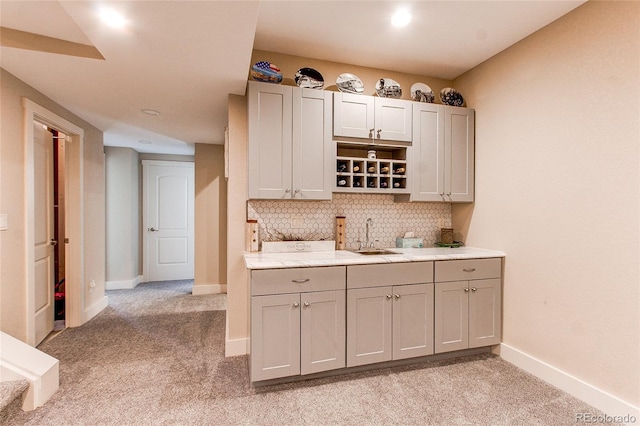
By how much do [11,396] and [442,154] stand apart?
383cm

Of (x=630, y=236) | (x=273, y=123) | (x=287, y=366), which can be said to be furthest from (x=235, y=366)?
(x=630, y=236)

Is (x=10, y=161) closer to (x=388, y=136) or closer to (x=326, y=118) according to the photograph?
(x=326, y=118)

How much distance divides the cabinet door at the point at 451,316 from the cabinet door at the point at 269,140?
1.60 metres

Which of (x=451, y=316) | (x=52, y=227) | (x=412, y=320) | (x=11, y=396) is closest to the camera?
(x=11, y=396)

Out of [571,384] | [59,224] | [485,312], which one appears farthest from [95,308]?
[571,384]

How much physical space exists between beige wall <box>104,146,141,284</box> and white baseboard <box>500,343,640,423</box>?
5572mm

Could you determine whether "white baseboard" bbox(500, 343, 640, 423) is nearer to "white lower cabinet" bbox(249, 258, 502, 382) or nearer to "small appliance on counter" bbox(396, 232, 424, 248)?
"white lower cabinet" bbox(249, 258, 502, 382)

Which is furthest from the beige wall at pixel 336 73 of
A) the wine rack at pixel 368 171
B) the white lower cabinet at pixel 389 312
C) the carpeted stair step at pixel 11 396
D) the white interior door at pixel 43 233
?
the carpeted stair step at pixel 11 396

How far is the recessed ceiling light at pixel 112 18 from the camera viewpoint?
1.65 metres

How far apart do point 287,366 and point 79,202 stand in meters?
3.19

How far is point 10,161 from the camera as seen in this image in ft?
8.07

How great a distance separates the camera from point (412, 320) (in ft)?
8.26

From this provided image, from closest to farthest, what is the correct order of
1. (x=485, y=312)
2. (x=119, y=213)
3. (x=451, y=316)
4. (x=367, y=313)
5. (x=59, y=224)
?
(x=367, y=313) < (x=451, y=316) < (x=485, y=312) < (x=59, y=224) < (x=119, y=213)

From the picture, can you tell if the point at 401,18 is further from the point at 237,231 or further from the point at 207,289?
the point at 207,289
